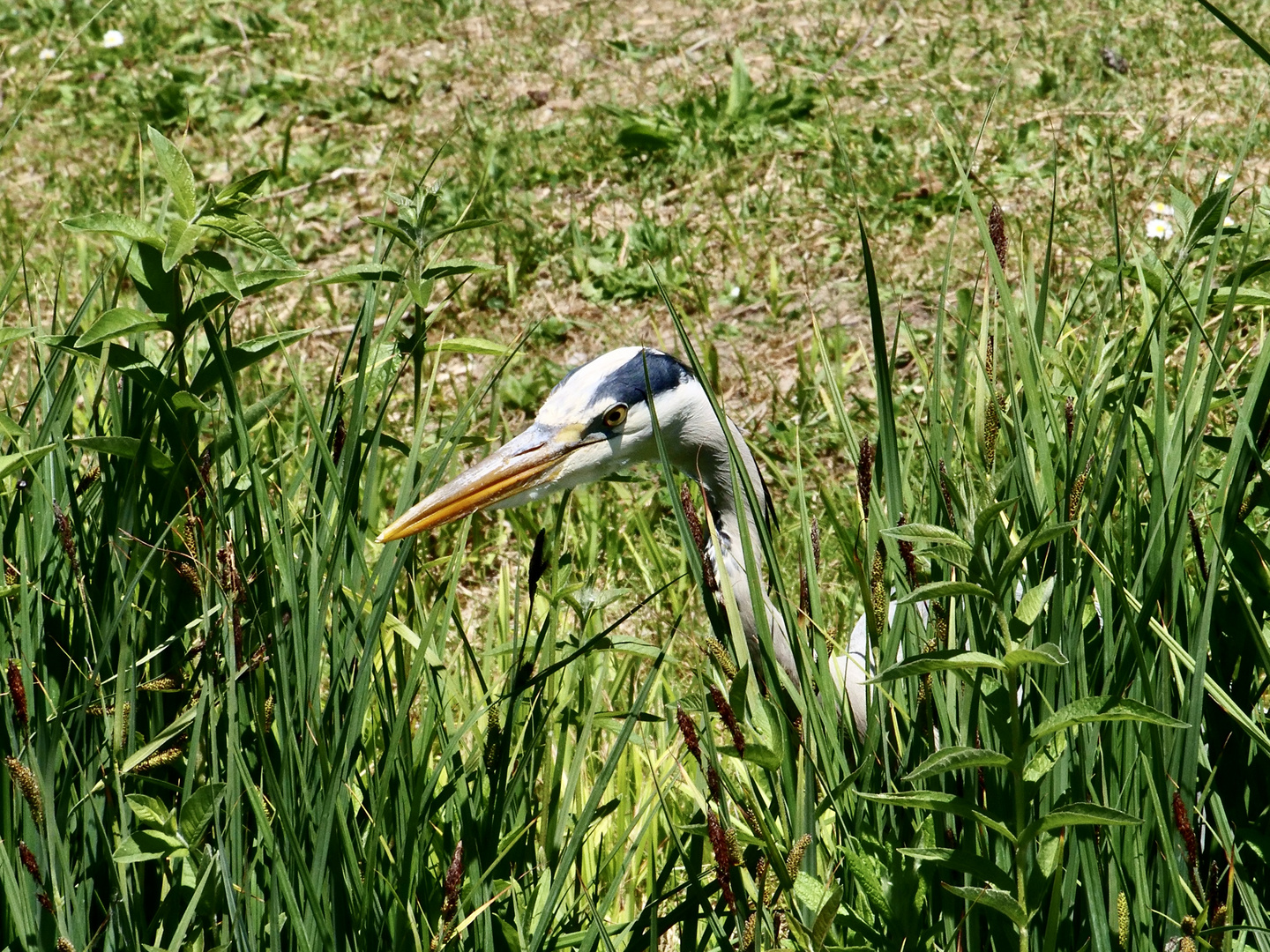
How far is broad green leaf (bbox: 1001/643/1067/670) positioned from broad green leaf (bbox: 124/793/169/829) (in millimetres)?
959

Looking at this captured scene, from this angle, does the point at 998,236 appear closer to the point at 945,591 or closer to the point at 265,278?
the point at 945,591

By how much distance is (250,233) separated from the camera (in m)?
1.74

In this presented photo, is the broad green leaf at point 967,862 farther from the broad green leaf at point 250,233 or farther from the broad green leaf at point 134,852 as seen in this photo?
the broad green leaf at point 250,233

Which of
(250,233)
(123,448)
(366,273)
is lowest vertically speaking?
(123,448)

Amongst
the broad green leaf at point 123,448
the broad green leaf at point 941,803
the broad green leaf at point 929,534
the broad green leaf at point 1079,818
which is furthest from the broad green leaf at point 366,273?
the broad green leaf at point 1079,818

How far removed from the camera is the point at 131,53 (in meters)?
6.49

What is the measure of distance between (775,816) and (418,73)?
496cm

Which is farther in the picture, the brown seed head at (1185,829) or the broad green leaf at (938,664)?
the brown seed head at (1185,829)

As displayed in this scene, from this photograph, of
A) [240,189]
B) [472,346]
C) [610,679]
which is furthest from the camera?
[610,679]

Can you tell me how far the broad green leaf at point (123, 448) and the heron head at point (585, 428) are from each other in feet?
2.65

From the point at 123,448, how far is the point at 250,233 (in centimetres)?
31

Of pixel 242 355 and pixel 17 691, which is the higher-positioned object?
pixel 242 355

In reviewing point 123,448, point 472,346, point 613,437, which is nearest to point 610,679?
point 613,437

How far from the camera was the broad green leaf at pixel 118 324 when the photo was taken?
1689 mm
